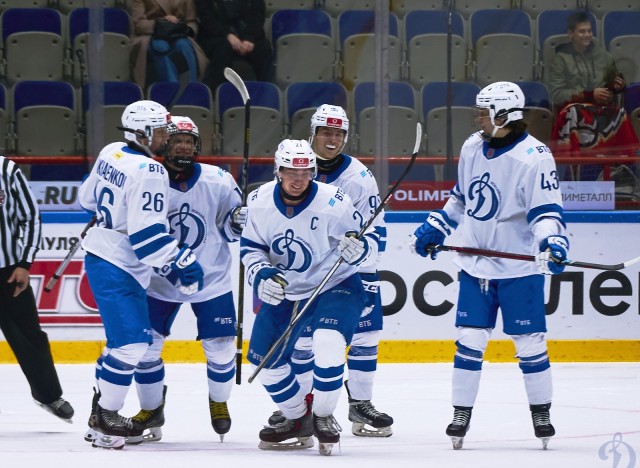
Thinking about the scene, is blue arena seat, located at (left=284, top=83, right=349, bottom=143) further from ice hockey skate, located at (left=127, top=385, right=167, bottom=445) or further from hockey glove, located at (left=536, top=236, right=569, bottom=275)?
hockey glove, located at (left=536, top=236, right=569, bottom=275)

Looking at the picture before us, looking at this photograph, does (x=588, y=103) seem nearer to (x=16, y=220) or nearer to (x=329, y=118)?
(x=329, y=118)

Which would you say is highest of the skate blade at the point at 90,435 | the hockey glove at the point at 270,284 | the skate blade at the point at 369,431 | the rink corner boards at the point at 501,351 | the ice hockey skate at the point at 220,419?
the hockey glove at the point at 270,284

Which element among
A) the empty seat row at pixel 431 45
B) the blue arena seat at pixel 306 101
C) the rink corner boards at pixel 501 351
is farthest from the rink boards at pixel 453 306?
the empty seat row at pixel 431 45

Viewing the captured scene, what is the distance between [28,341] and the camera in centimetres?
613

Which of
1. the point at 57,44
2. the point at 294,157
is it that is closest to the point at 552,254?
the point at 294,157

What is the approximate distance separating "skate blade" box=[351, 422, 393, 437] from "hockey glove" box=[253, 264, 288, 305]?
0.96 m

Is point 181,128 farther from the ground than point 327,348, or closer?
farther from the ground

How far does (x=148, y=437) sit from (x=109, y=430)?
389 millimetres

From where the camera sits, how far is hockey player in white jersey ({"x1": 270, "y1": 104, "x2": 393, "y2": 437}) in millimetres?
5949

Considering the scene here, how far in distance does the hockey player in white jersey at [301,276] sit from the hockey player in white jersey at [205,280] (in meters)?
0.30

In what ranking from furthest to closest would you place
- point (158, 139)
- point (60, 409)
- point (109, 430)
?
point (60, 409)
point (158, 139)
point (109, 430)

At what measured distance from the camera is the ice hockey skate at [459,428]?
5.31 m

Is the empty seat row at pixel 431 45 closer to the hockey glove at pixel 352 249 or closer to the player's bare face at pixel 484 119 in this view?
the player's bare face at pixel 484 119

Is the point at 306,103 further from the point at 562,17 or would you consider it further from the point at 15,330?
the point at 15,330
